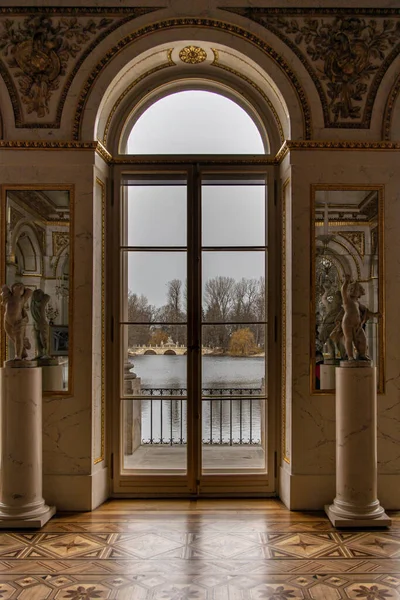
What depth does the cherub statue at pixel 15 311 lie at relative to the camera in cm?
441

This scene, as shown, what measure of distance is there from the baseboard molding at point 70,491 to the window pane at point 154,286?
4.59 feet

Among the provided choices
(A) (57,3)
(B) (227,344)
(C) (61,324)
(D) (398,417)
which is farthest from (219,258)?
(A) (57,3)

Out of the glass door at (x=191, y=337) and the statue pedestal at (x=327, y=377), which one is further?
the glass door at (x=191, y=337)

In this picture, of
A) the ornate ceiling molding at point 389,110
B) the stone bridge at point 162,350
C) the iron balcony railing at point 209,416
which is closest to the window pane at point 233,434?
the iron balcony railing at point 209,416

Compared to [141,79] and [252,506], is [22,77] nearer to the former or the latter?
[141,79]

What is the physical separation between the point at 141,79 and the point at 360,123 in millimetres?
1938

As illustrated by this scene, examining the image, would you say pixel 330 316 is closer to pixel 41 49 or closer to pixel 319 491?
pixel 319 491

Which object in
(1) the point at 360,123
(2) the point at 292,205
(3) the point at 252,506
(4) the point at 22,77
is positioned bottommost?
(3) the point at 252,506

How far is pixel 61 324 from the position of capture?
475 cm

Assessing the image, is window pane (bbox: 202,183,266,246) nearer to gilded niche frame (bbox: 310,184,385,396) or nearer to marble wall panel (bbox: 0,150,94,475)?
gilded niche frame (bbox: 310,184,385,396)

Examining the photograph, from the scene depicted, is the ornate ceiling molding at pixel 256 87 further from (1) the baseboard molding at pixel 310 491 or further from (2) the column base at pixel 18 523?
(2) the column base at pixel 18 523

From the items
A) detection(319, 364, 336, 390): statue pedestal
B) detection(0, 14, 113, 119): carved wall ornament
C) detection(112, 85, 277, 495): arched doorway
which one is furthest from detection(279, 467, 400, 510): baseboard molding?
detection(0, 14, 113, 119): carved wall ornament

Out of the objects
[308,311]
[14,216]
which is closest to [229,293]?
[308,311]

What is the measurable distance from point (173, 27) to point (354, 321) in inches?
109
